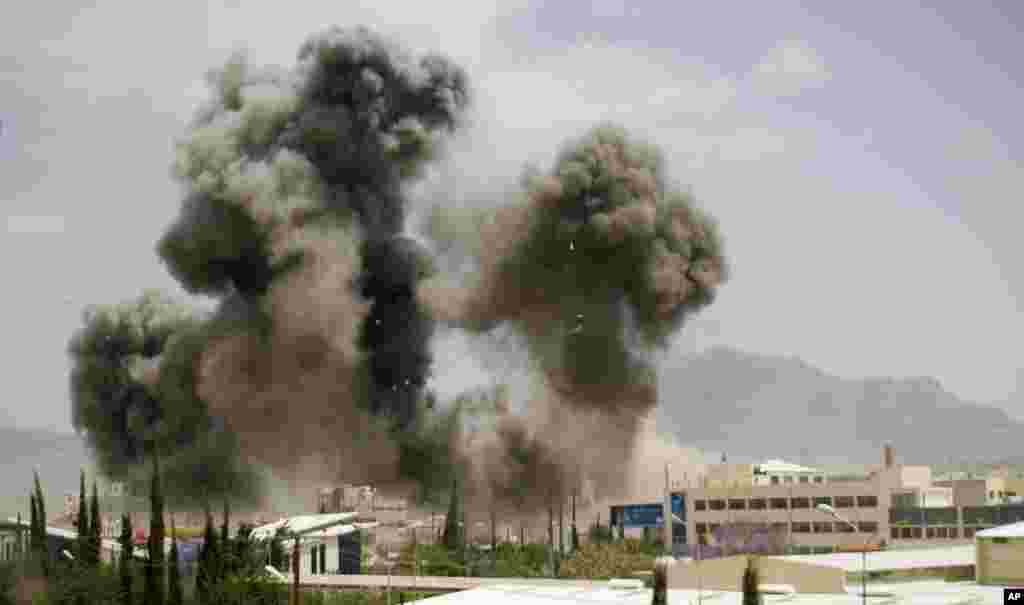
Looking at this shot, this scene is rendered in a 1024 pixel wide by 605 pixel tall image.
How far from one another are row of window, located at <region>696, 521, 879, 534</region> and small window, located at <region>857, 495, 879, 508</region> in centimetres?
114

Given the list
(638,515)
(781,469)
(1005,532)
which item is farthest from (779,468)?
(1005,532)

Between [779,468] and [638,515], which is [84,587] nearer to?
[638,515]

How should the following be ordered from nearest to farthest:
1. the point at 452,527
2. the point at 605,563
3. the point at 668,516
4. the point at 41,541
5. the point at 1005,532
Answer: the point at 1005,532, the point at 41,541, the point at 605,563, the point at 452,527, the point at 668,516

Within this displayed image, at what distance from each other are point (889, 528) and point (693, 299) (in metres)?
21.3

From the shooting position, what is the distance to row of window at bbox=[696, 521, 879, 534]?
92.1 meters

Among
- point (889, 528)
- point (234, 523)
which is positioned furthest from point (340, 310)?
point (889, 528)

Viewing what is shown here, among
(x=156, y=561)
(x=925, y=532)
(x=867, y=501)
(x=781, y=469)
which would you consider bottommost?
A: (x=925, y=532)

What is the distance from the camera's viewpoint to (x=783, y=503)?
96.8m

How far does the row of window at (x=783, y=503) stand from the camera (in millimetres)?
93562

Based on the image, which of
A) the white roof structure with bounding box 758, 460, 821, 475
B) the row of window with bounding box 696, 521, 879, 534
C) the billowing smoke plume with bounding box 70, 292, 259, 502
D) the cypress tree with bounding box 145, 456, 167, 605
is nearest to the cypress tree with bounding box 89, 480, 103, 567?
the cypress tree with bounding box 145, 456, 167, 605

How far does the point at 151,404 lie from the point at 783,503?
38.2 metres

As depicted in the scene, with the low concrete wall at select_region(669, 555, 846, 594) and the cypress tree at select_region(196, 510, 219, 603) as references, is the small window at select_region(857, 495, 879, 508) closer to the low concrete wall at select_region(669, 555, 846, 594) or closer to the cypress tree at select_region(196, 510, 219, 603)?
the low concrete wall at select_region(669, 555, 846, 594)

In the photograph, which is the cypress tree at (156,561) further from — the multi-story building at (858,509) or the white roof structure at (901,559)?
the multi-story building at (858,509)

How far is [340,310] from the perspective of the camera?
82.8 m
